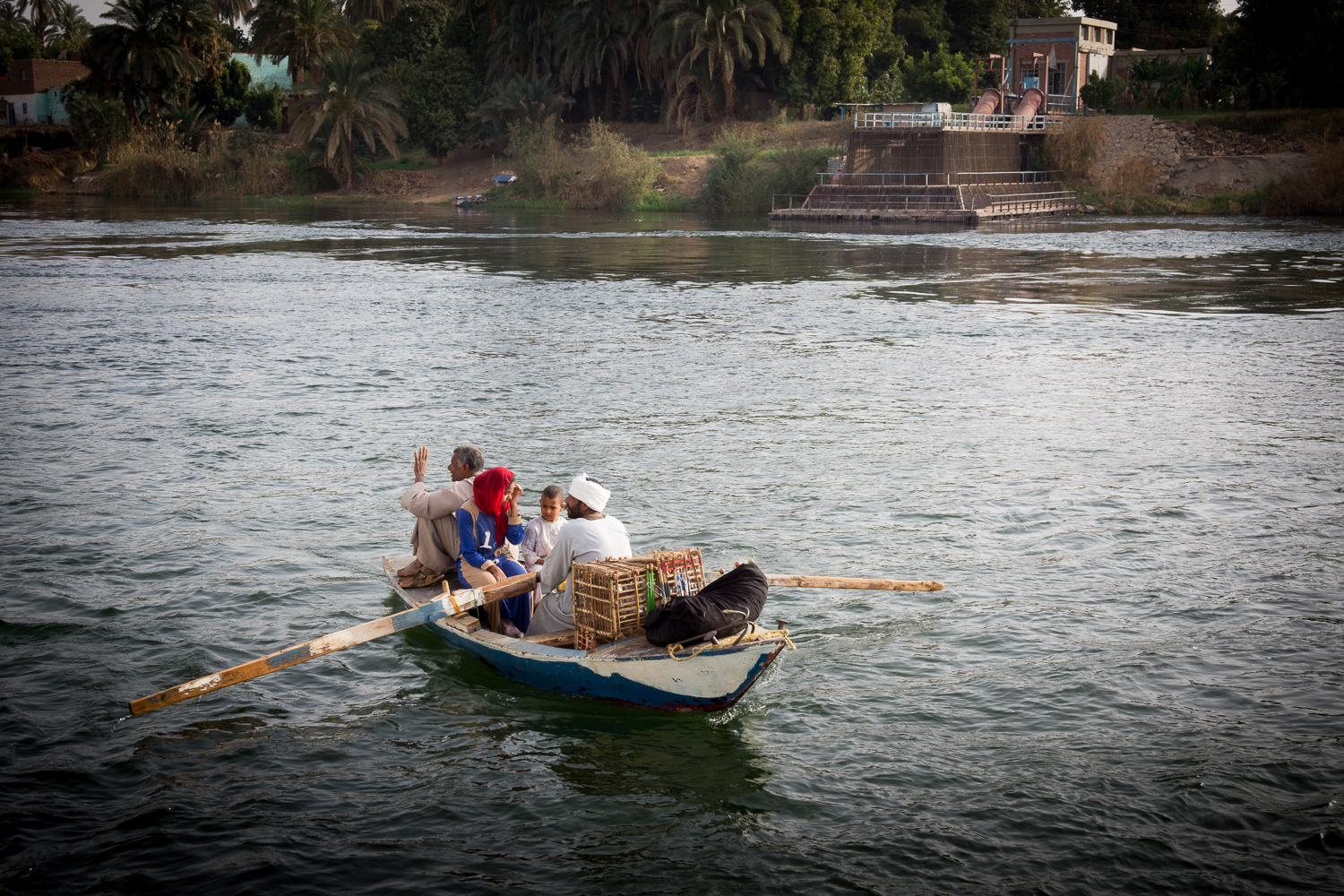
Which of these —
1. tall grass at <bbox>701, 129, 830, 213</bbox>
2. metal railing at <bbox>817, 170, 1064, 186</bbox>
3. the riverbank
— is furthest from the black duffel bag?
tall grass at <bbox>701, 129, 830, 213</bbox>

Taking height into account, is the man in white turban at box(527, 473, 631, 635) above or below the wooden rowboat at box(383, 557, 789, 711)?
above

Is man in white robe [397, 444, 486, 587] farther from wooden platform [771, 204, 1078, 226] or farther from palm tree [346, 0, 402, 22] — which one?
palm tree [346, 0, 402, 22]

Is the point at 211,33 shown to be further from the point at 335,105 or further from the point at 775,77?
the point at 775,77

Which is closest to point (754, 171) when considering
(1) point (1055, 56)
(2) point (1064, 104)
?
(2) point (1064, 104)

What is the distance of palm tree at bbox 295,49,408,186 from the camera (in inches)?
2815

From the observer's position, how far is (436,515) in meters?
9.17

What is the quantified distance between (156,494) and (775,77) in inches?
2581

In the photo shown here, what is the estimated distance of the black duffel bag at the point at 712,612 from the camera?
23.6 feet

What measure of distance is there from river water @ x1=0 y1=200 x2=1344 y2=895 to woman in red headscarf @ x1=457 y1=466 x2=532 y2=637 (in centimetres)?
58

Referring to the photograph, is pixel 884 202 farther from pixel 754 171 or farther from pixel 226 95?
pixel 226 95

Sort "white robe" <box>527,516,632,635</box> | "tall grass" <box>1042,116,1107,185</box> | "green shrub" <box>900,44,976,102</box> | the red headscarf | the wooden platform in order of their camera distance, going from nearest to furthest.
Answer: "white robe" <box>527,516,632,635</box> → the red headscarf → the wooden platform → "tall grass" <box>1042,116,1107,185</box> → "green shrub" <box>900,44,976,102</box>

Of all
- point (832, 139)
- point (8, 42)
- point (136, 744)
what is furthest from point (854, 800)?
point (8, 42)

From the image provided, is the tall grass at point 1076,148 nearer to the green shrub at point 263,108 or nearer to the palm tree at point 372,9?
the palm tree at point 372,9

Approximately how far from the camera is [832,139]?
218 ft
